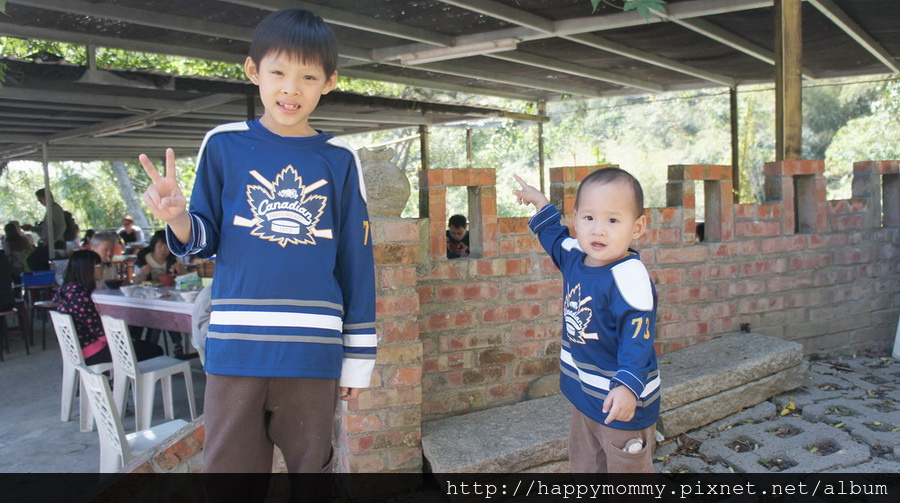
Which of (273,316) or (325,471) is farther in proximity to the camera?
(325,471)

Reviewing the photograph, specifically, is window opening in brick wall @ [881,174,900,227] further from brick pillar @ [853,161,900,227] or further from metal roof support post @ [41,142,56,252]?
metal roof support post @ [41,142,56,252]

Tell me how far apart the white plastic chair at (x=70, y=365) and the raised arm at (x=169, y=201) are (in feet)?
11.9

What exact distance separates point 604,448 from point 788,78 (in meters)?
3.53

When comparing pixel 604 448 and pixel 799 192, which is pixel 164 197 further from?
pixel 799 192

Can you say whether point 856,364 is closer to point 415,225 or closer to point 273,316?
point 415,225

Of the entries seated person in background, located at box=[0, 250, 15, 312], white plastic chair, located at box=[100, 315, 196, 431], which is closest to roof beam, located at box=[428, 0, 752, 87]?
white plastic chair, located at box=[100, 315, 196, 431]

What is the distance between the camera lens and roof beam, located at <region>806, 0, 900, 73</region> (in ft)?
17.1

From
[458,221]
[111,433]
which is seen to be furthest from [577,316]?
[458,221]

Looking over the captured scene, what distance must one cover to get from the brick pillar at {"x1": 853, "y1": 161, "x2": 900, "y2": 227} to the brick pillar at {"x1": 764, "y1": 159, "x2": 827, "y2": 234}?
548 mm

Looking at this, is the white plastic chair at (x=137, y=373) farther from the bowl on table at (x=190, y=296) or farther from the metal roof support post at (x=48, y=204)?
the metal roof support post at (x=48, y=204)

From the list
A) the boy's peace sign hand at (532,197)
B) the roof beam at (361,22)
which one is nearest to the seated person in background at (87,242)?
the roof beam at (361,22)

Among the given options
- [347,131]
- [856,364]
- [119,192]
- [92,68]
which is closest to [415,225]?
[856,364]

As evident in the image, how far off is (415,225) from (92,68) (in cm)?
385

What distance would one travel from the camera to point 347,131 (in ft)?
36.9
